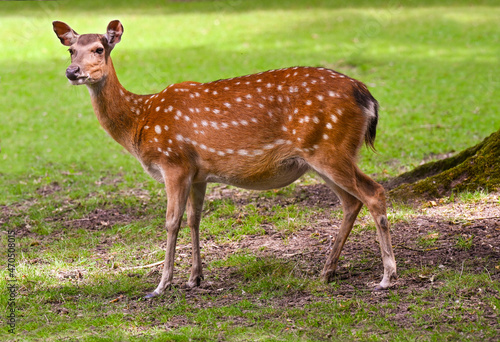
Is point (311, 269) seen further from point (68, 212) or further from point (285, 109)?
point (68, 212)

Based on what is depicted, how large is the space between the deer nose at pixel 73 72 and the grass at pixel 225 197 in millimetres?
1776

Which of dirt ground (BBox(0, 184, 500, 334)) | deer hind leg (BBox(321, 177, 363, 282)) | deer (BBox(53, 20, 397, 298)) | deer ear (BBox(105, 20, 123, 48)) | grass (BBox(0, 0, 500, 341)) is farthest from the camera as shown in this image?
deer ear (BBox(105, 20, 123, 48))

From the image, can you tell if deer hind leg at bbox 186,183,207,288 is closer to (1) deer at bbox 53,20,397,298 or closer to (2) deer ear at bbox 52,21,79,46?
(1) deer at bbox 53,20,397,298


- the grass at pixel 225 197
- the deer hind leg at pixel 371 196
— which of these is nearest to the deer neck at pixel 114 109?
the grass at pixel 225 197

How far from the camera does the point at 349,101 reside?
5.37 meters

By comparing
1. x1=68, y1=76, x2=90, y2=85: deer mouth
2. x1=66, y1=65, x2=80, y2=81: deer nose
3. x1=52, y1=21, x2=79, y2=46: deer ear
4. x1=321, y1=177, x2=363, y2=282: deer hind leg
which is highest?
x1=52, y1=21, x2=79, y2=46: deer ear

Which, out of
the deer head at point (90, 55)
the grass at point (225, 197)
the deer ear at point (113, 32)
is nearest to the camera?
the grass at point (225, 197)

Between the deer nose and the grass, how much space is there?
1776mm

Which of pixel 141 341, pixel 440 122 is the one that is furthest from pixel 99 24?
pixel 141 341

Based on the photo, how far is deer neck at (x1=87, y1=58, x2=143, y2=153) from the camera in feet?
19.0

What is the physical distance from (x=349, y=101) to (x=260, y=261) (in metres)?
1.64

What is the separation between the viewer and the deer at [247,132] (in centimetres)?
533

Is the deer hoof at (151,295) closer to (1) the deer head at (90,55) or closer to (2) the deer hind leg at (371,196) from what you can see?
(2) the deer hind leg at (371,196)

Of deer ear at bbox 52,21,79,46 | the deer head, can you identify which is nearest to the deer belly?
the deer head
